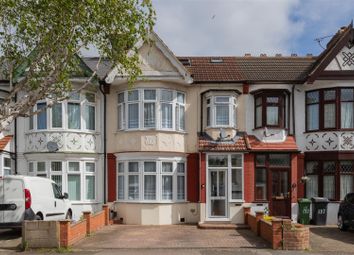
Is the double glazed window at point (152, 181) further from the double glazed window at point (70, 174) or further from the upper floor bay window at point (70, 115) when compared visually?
the upper floor bay window at point (70, 115)

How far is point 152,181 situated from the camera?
77.0 ft

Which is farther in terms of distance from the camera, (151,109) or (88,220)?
(151,109)

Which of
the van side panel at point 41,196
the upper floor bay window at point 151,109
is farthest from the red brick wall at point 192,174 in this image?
the van side panel at point 41,196

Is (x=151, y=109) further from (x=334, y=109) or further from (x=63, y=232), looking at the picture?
Answer: (x=63, y=232)

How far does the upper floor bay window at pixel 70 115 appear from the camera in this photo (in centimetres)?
2345

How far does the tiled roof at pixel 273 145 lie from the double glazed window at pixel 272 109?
0.73 metres

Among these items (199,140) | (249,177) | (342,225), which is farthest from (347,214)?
(199,140)

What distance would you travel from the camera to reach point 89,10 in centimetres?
1582

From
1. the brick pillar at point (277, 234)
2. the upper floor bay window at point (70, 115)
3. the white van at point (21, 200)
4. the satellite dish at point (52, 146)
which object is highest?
the upper floor bay window at point (70, 115)

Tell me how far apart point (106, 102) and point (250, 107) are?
6703 mm

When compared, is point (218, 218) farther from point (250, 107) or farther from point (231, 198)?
point (250, 107)

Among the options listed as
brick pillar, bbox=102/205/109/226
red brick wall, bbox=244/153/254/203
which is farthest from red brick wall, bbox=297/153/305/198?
brick pillar, bbox=102/205/109/226

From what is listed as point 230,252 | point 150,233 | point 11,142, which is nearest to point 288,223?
point 230,252

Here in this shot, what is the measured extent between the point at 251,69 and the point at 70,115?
882 cm
